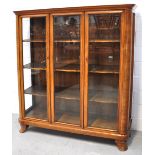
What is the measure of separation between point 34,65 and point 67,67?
530 mm

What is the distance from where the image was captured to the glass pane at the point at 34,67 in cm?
297

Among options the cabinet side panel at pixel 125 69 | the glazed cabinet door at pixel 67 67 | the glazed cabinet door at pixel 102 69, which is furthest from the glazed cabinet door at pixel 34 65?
the cabinet side panel at pixel 125 69

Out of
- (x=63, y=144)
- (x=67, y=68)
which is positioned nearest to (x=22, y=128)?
(x=63, y=144)

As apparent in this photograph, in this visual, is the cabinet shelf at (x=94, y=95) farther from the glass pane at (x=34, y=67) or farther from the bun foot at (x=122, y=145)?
the bun foot at (x=122, y=145)

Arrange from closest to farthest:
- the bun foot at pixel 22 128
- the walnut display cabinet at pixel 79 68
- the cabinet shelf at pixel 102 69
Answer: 1. the walnut display cabinet at pixel 79 68
2. the cabinet shelf at pixel 102 69
3. the bun foot at pixel 22 128

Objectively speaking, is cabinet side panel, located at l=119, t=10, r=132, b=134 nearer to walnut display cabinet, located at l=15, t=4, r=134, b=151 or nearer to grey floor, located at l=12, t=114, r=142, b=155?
walnut display cabinet, located at l=15, t=4, r=134, b=151

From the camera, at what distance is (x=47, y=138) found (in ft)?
9.70

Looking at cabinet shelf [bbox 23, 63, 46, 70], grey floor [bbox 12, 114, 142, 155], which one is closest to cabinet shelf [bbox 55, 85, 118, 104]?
cabinet shelf [bbox 23, 63, 46, 70]

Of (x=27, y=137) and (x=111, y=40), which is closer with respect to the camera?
(x=111, y=40)

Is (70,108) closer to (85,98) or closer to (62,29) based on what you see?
(85,98)

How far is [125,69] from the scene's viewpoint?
2512 millimetres
